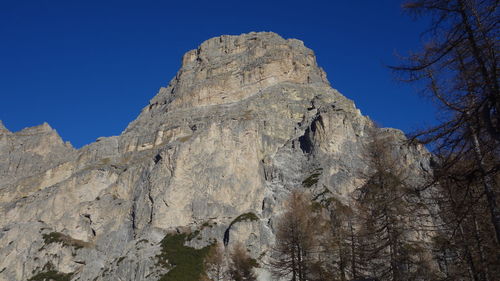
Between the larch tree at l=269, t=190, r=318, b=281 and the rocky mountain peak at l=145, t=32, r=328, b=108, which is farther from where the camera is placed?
the rocky mountain peak at l=145, t=32, r=328, b=108

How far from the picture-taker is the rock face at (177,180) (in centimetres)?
9988

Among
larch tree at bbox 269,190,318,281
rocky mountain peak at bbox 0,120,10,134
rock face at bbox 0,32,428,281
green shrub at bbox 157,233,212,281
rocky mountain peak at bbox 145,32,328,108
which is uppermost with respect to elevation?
rocky mountain peak at bbox 145,32,328,108

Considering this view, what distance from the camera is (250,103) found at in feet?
469

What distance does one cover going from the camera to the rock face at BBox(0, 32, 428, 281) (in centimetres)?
9988

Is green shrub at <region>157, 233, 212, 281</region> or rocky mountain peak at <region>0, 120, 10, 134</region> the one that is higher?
rocky mountain peak at <region>0, 120, 10, 134</region>

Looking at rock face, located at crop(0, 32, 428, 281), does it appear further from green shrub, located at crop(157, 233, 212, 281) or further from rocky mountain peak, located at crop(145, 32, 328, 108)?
green shrub, located at crop(157, 233, 212, 281)

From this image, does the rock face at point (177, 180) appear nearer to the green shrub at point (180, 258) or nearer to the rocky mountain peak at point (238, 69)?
the rocky mountain peak at point (238, 69)

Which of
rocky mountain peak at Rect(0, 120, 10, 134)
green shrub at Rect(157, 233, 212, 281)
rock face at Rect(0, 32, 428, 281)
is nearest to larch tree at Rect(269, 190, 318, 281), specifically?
rock face at Rect(0, 32, 428, 281)

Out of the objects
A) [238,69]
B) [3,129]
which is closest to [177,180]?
[238,69]

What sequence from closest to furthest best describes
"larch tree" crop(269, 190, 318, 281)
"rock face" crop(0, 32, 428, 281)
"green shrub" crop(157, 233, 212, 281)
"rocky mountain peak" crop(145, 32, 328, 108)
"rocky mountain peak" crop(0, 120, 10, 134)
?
"larch tree" crop(269, 190, 318, 281) < "green shrub" crop(157, 233, 212, 281) < "rock face" crop(0, 32, 428, 281) < "rocky mountain peak" crop(145, 32, 328, 108) < "rocky mountain peak" crop(0, 120, 10, 134)

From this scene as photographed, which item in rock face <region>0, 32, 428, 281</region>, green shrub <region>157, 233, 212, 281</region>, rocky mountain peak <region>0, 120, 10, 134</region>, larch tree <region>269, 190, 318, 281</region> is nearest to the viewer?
larch tree <region>269, 190, 318, 281</region>

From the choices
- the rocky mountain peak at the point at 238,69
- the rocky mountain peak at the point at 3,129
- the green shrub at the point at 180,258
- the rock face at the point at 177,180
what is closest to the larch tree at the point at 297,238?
the rock face at the point at 177,180

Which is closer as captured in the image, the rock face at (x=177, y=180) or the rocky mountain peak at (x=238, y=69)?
the rock face at (x=177, y=180)

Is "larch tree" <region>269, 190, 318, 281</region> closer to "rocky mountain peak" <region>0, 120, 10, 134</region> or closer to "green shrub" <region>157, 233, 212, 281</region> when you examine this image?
"green shrub" <region>157, 233, 212, 281</region>
